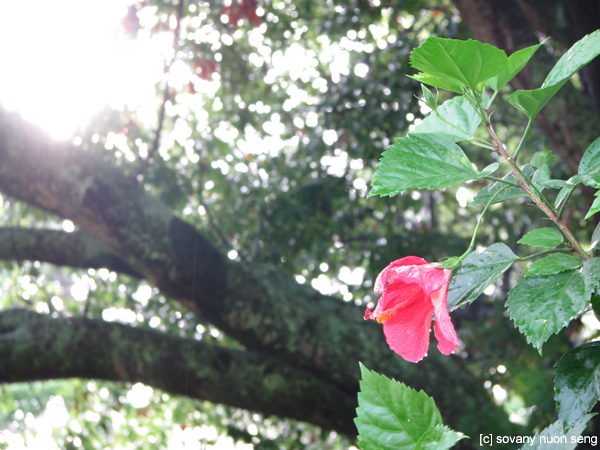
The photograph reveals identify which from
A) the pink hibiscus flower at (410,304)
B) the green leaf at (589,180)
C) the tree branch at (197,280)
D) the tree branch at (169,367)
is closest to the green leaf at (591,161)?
the green leaf at (589,180)

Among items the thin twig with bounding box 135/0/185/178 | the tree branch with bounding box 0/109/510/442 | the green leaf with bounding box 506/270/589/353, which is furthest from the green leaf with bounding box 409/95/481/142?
the thin twig with bounding box 135/0/185/178

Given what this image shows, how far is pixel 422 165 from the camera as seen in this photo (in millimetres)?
409

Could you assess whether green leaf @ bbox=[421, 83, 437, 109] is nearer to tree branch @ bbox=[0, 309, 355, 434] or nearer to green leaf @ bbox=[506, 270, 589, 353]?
green leaf @ bbox=[506, 270, 589, 353]

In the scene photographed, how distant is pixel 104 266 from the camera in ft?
7.47

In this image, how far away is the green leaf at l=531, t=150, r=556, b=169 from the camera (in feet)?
1.52

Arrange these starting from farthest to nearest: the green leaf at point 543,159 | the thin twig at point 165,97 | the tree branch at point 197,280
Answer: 1. the thin twig at point 165,97
2. the tree branch at point 197,280
3. the green leaf at point 543,159

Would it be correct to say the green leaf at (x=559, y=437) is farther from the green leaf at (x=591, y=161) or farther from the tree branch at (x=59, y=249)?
the tree branch at (x=59, y=249)

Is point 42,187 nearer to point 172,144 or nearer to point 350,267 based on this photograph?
point 172,144

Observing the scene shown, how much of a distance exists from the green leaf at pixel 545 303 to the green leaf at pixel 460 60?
0.15 m

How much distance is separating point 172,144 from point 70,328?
4.52ft

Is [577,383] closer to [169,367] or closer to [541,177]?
[541,177]

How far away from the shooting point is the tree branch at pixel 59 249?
2.28 meters

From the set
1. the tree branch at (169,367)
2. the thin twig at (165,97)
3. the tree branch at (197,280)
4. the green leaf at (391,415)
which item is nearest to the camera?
the green leaf at (391,415)

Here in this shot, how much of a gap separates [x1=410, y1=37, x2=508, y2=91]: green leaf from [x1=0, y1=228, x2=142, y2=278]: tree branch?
206 cm
